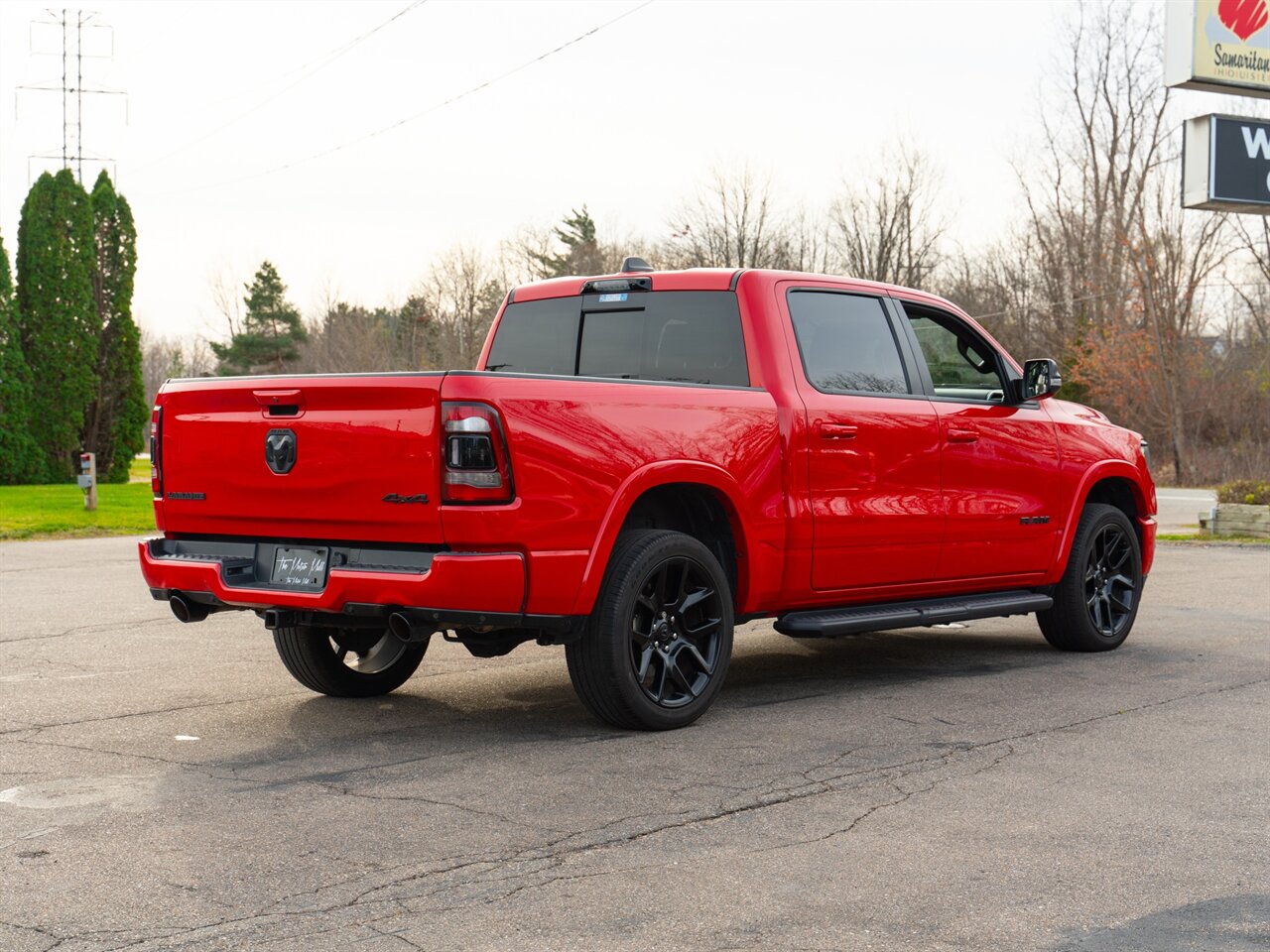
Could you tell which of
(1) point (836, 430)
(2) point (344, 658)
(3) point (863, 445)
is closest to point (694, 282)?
(1) point (836, 430)

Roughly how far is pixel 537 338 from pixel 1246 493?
15.5m

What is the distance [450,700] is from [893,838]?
3027 millimetres

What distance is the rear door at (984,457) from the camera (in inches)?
303

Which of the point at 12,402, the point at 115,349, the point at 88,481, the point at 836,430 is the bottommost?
the point at 88,481

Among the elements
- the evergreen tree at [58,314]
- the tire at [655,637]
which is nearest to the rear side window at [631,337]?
the tire at [655,637]

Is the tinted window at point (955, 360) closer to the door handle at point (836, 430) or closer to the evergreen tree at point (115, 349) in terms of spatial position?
the door handle at point (836, 430)

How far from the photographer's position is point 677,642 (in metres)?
6.30

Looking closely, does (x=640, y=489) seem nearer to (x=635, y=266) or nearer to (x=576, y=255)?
(x=635, y=266)

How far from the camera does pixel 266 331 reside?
7806cm

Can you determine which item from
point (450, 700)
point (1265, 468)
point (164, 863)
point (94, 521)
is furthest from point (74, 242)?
point (164, 863)

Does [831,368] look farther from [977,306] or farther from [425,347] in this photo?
[425,347]

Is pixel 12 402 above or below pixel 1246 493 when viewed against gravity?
above

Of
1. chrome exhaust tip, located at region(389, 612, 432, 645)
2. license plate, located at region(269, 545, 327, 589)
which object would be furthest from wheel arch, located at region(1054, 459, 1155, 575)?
license plate, located at region(269, 545, 327, 589)

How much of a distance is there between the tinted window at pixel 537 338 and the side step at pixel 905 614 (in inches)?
70.4
